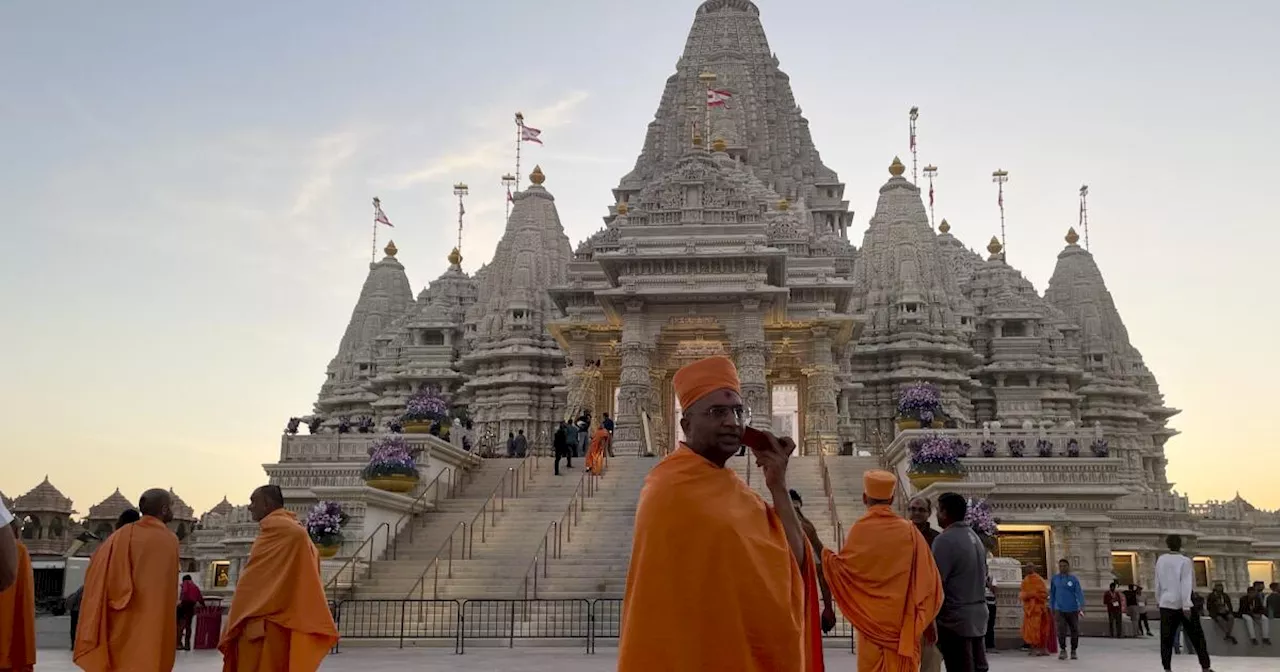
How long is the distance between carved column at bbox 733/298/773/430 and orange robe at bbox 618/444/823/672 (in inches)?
1099

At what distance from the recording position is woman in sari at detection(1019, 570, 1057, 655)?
1645 centimetres

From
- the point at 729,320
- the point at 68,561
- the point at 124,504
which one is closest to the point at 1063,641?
the point at 729,320

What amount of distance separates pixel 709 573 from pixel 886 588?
320 cm

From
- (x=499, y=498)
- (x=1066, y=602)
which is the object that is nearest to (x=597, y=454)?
(x=499, y=498)

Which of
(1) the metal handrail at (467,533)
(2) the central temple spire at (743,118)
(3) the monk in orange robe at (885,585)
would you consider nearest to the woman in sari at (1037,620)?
(1) the metal handrail at (467,533)

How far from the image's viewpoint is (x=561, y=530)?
21547 mm

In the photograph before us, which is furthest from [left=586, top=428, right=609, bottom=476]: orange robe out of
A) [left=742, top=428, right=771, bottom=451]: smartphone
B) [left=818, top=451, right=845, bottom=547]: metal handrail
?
[left=742, top=428, right=771, bottom=451]: smartphone

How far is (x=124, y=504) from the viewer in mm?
50781

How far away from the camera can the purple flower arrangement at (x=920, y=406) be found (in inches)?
958

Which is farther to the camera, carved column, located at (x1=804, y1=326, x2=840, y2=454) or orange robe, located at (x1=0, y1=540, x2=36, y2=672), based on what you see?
carved column, located at (x1=804, y1=326, x2=840, y2=454)

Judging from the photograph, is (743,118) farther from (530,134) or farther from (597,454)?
(597,454)

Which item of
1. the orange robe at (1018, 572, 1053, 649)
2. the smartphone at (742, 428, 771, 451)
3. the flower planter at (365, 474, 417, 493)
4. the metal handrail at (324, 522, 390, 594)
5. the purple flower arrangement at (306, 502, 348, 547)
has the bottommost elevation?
the orange robe at (1018, 572, 1053, 649)

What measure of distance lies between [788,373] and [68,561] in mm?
21993

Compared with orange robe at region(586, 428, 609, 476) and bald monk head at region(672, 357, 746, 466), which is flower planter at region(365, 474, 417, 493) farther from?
bald monk head at region(672, 357, 746, 466)
